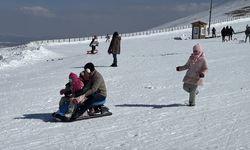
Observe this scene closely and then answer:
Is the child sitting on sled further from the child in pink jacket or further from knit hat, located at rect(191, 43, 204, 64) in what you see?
knit hat, located at rect(191, 43, 204, 64)

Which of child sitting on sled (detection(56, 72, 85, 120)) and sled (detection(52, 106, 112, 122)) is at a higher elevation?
child sitting on sled (detection(56, 72, 85, 120))

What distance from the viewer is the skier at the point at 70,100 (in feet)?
35.4

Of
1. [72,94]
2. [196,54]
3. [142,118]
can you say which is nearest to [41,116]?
[72,94]

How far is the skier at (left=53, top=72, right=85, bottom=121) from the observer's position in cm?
1079

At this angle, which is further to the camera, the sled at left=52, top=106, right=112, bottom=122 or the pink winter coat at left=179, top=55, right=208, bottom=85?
the pink winter coat at left=179, top=55, right=208, bottom=85

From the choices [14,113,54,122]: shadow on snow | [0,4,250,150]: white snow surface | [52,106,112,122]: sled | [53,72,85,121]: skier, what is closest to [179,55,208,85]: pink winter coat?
[0,4,250,150]: white snow surface

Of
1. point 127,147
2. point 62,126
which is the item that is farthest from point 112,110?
point 127,147

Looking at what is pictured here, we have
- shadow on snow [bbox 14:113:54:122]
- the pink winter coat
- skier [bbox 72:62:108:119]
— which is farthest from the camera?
the pink winter coat

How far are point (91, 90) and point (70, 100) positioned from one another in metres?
0.49

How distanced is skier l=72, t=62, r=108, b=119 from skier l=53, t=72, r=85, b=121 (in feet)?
0.35

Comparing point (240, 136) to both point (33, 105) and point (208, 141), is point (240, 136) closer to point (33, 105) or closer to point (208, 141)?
point (208, 141)

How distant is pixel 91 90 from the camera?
10891 mm

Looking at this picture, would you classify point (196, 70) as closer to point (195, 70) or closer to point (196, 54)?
point (195, 70)

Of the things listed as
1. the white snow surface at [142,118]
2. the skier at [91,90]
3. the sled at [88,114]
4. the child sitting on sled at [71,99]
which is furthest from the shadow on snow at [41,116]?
the skier at [91,90]
